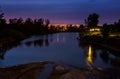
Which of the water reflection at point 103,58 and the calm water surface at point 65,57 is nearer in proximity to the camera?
the water reflection at point 103,58

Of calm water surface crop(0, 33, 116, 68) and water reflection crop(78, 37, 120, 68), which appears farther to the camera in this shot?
calm water surface crop(0, 33, 116, 68)

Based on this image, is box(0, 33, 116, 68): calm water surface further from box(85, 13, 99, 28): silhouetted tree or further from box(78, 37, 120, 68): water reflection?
box(85, 13, 99, 28): silhouetted tree

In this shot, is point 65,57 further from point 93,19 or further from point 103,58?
point 93,19

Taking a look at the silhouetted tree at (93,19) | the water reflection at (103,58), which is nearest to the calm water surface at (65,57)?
the water reflection at (103,58)

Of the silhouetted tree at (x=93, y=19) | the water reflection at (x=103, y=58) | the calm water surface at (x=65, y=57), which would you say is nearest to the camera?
the water reflection at (x=103, y=58)

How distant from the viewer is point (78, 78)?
2406 cm

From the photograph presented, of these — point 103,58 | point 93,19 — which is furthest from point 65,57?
point 93,19

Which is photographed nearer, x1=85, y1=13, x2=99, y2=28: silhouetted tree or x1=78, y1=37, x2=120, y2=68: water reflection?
x1=78, y1=37, x2=120, y2=68: water reflection

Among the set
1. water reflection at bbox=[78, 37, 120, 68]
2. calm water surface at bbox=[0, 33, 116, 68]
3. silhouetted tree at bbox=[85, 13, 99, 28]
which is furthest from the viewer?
silhouetted tree at bbox=[85, 13, 99, 28]

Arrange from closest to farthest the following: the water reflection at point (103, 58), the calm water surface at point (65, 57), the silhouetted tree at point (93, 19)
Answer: the water reflection at point (103, 58) → the calm water surface at point (65, 57) → the silhouetted tree at point (93, 19)

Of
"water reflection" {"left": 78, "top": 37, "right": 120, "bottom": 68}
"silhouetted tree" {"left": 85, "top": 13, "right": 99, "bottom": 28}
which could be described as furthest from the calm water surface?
"silhouetted tree" {"left": 85, "top": 13, "right": 99, "bottom": 28}

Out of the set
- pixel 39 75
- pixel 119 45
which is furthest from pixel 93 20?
pixel 39 75

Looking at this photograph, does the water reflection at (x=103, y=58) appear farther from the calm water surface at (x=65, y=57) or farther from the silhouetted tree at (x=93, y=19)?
the silhouetted tree at (x=93, y=19)

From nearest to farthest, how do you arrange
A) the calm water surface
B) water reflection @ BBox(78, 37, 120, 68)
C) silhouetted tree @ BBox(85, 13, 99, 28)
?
water reflection @ BBox(78, 37, 120, 68) → the calm water surface → silhouetted tree @ BBox(85, 13, 99, 28)
